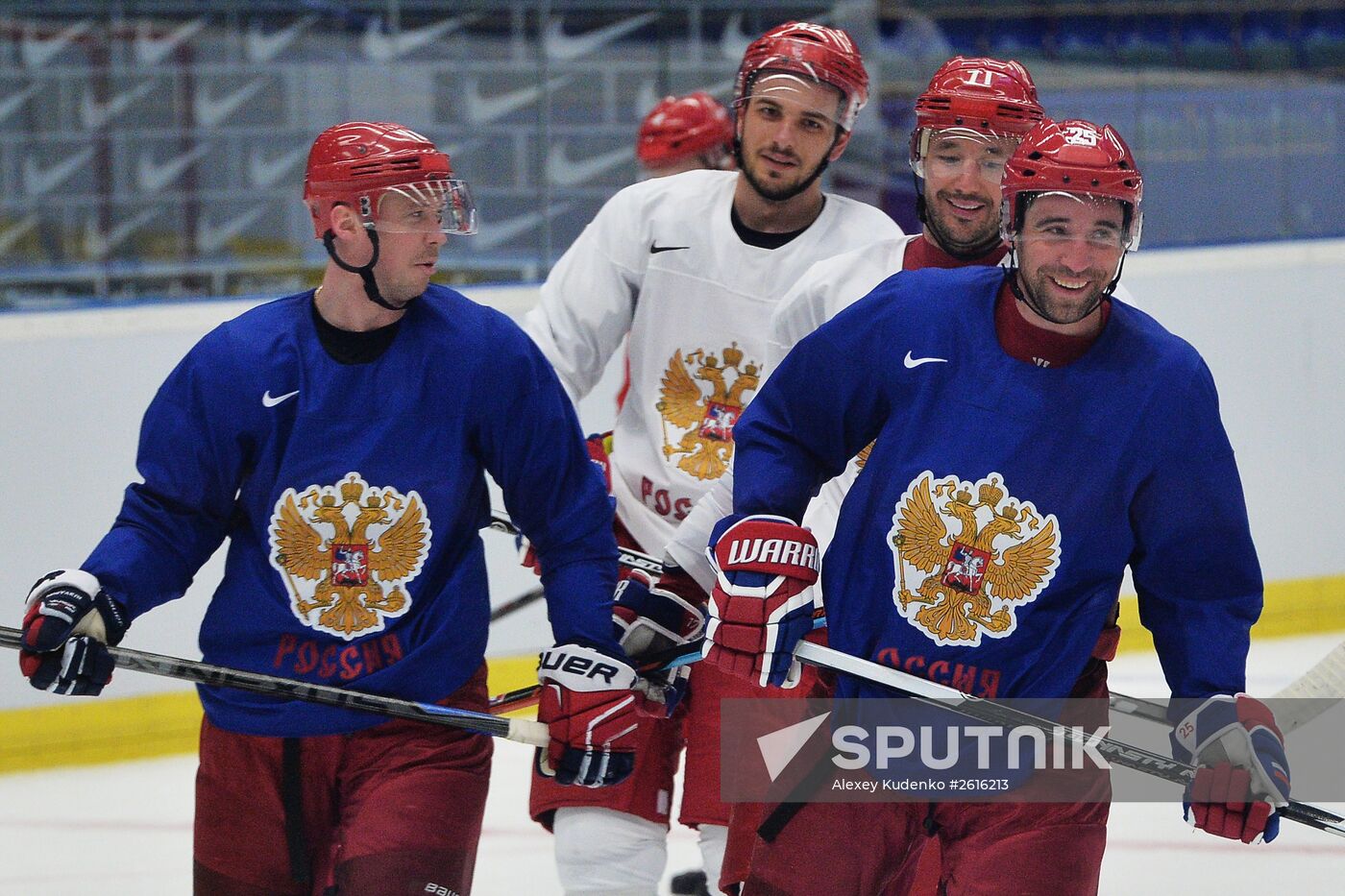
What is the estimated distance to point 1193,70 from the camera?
17.9ft

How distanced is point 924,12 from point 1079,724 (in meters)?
3.85

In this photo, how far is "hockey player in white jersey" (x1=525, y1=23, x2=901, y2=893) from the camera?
107 inches

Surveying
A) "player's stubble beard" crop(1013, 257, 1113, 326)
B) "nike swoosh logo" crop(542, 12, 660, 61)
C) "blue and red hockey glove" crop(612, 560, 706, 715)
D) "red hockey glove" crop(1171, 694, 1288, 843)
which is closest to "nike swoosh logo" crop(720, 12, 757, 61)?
"nike swoosh logo" crop(542, 12, 660, 61)

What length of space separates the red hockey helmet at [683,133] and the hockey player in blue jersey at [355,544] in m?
2.03

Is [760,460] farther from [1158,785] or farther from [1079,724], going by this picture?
[1158,785]

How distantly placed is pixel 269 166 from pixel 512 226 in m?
0.64

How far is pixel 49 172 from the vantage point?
482 centimetres

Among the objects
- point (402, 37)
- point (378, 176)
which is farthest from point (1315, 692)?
point (402, 37)

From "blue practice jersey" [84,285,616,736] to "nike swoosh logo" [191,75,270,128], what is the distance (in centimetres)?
286

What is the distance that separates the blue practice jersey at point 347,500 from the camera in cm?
228

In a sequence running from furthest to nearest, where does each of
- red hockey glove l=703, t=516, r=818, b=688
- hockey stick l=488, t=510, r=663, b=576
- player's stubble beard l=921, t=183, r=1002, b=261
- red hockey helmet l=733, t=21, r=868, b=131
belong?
1. red hockey helmet l=733, t=21, r=868, b=131
2. hockey stick l=488, t=510, r=663, b=576
3. player's stubble beard l=921, t=183, r=1002, b=261
4. red hockey glove l=703, t=516, r=818, b=688

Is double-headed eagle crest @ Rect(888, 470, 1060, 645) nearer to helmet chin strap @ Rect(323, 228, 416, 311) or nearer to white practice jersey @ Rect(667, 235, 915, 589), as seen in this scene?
white practice jersey @ Rect(667, 235, 915, 589)

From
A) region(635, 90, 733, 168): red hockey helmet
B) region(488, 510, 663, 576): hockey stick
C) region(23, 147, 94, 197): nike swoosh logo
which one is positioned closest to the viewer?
region(488, 510, 663, 576): hockey stick

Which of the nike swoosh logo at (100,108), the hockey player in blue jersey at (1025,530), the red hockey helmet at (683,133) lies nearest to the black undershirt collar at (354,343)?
the hockey player in blue jersey at (1025,530)
